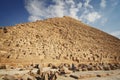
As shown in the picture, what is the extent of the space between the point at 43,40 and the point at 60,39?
2565mm

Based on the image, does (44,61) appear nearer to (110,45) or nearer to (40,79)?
(40,79)

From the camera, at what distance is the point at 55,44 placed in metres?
14.9

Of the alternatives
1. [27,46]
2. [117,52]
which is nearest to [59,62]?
[27,46]

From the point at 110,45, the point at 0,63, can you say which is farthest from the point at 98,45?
the point at 0,63

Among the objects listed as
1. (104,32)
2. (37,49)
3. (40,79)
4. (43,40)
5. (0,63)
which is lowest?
(40,79)

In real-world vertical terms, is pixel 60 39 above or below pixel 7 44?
above

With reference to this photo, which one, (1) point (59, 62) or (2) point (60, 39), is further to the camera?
(2) point (60, 39)

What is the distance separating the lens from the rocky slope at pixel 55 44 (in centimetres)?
1164

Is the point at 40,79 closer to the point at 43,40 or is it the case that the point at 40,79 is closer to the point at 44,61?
the point at 44,61

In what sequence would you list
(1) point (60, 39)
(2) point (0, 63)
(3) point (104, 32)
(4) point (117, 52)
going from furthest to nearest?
(3) point (104, 32), (4) point (117, 52), (1) point (60, 39), (2) point (0, 63)

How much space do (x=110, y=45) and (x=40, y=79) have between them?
14639mm

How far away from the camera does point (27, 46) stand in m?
12.6

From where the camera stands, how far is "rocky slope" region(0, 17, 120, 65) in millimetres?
11641

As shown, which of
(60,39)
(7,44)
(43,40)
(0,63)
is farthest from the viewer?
(60,39)
